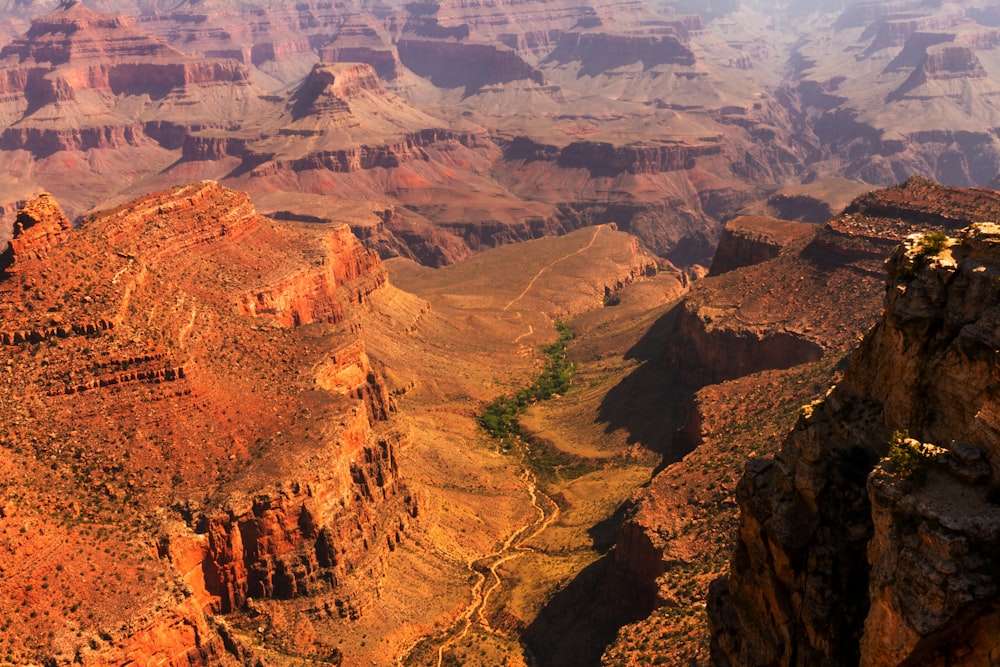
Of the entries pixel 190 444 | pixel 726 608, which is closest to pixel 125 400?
pixel 190 444

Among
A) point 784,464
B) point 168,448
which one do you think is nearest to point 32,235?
point 168,448

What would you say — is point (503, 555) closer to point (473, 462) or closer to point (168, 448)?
point (473, 462)

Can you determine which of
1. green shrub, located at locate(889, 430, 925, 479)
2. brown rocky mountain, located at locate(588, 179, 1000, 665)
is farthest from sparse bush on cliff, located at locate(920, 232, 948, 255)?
green shrub, located at locate(889, 430, 925, 479)

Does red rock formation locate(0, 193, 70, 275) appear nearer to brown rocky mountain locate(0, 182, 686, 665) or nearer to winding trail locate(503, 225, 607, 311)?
brown rocky mountain locate(0, 182, 686, 665)

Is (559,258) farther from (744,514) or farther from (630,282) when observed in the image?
(744,514)

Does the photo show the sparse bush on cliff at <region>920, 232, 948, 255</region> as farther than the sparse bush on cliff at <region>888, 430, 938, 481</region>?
Yes
